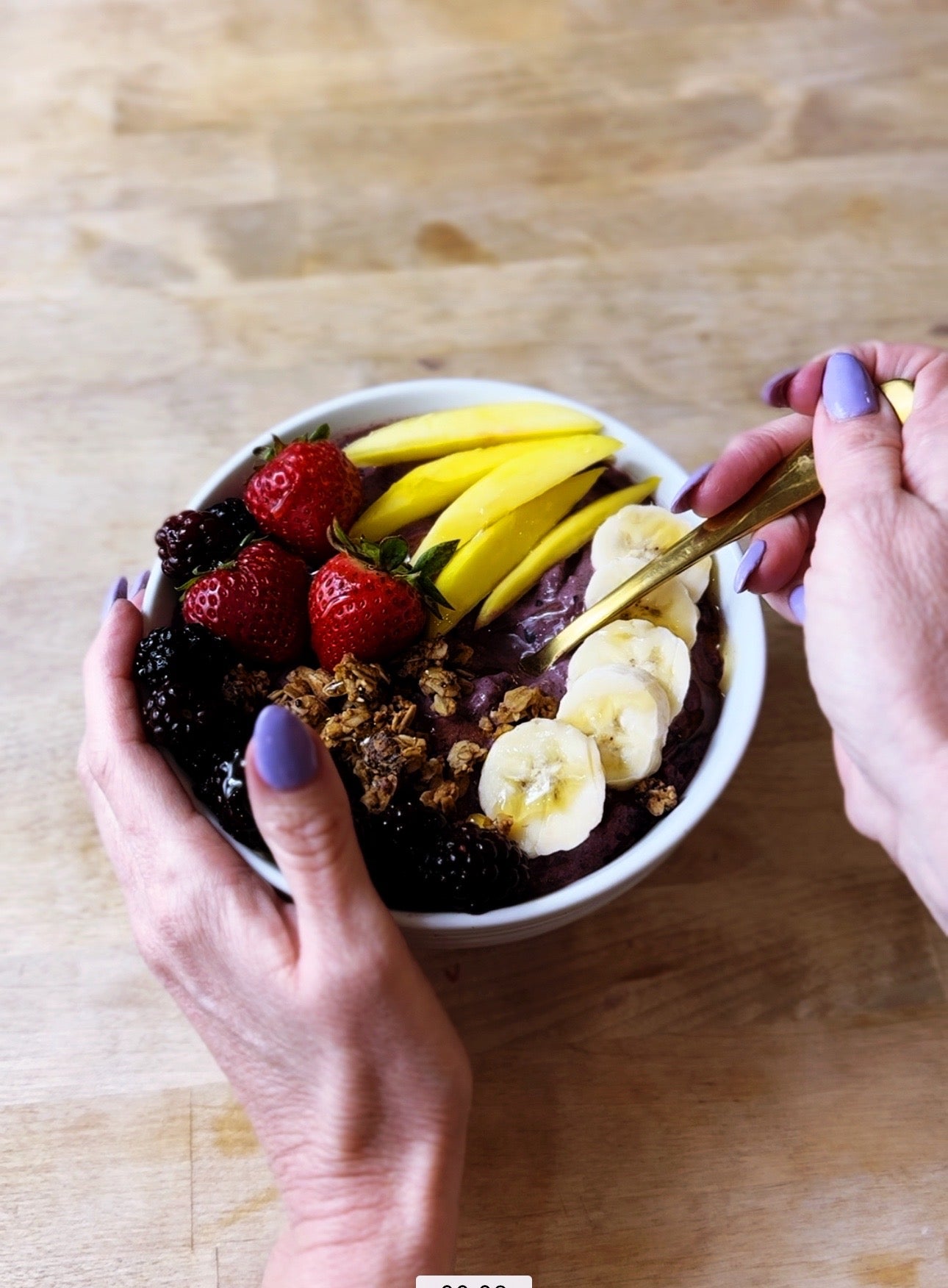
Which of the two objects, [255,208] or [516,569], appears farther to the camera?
[255,208]

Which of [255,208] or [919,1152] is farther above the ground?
[255,208]

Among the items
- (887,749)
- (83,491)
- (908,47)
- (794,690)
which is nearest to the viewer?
(887,749)

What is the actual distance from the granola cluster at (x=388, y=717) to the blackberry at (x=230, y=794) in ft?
0.28

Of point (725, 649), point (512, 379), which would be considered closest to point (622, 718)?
point (725, 649)

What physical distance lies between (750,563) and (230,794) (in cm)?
62

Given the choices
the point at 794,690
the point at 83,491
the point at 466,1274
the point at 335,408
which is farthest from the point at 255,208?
the point at 466,1274

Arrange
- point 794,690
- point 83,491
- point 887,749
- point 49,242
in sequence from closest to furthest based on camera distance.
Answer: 1. point 887,749
2. point 794,690
3. point 83,491
4. point 49,242

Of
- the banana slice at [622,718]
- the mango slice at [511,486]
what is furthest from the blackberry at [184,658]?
the banana slice at [622,718]

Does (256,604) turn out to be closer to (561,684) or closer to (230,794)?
(230,794)

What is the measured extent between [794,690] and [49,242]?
4.62ft

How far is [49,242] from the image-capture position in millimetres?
1841

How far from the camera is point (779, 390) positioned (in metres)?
1.35

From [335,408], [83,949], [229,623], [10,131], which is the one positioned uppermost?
[10,131]

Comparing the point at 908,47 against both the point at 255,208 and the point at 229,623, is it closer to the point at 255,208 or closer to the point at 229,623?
the point at 255,208
